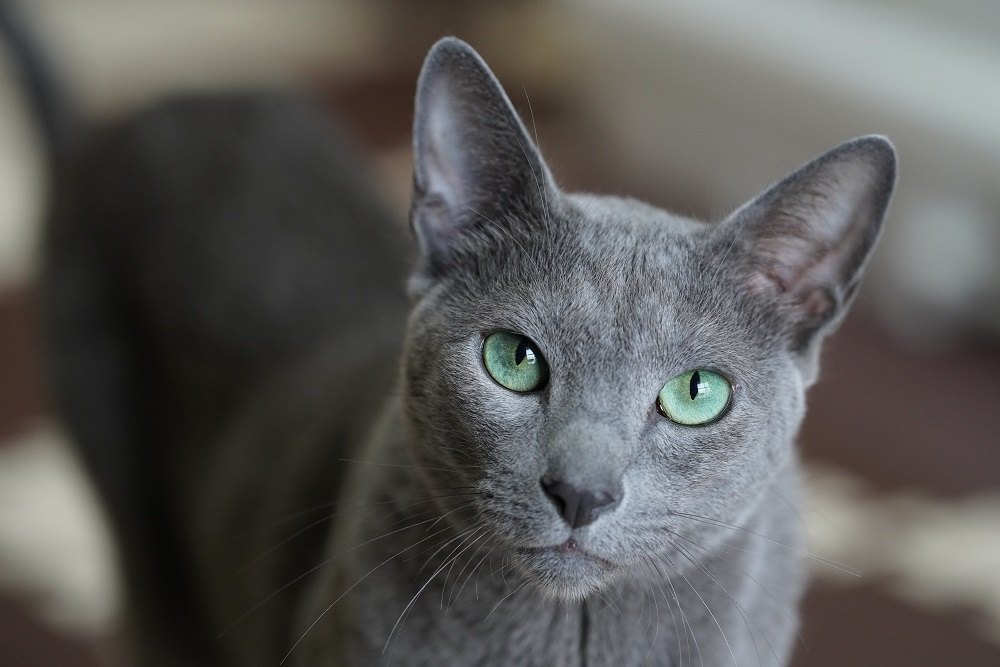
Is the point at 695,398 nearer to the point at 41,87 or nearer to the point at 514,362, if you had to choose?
the point at 514,362

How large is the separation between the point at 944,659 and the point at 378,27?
9.73 ft

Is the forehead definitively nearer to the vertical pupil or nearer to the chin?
the vertical pupil

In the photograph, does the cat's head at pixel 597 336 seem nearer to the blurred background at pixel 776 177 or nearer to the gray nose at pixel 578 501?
the gray nose at pixel 578 501

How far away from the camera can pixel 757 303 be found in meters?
1.00

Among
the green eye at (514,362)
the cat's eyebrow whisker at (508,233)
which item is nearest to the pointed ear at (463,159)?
the cat's eyebrow whisker at (508,233)

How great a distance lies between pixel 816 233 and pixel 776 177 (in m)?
1.59

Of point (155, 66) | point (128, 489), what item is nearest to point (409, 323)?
point (128, 489)

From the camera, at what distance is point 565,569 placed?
915 mm

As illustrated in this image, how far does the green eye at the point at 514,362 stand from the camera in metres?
0.94

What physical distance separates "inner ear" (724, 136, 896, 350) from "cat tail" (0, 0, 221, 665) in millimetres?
997

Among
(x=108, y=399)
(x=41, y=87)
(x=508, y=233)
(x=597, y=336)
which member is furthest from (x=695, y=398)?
(x=41, y=87)

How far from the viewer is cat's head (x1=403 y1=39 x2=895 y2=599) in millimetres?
901

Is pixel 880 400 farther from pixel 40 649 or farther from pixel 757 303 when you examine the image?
pixel 40 649

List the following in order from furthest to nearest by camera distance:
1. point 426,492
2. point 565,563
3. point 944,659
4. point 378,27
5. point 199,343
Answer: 1. point 378,27
2. point 944,659
3. point 199,343
4. point 426,492
5. point 565,563
